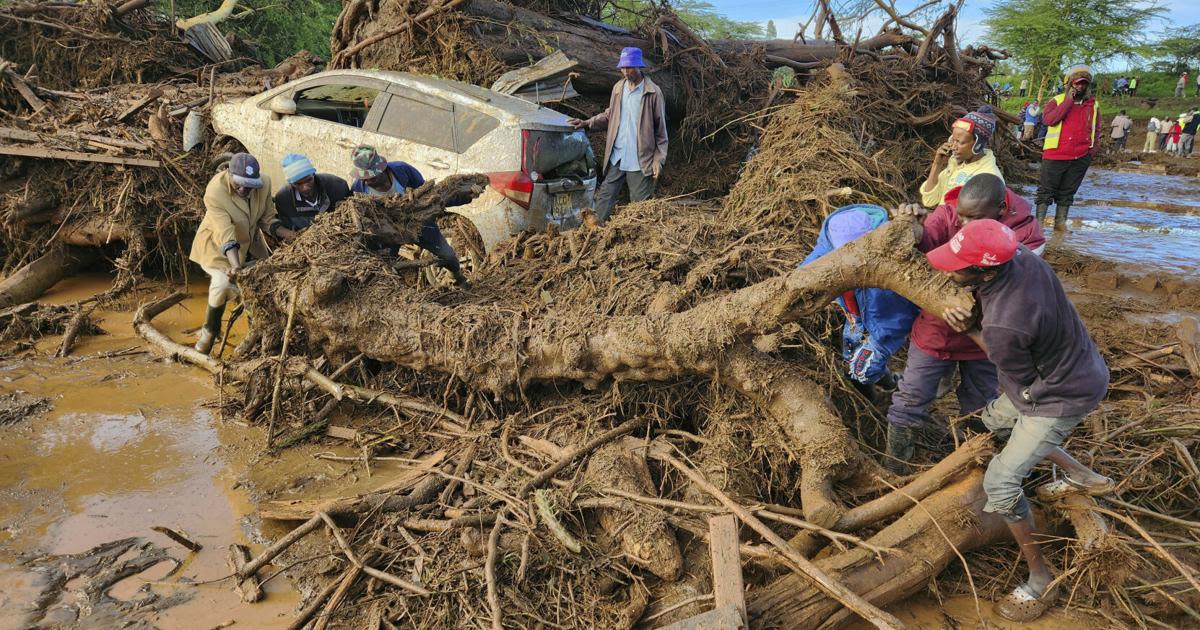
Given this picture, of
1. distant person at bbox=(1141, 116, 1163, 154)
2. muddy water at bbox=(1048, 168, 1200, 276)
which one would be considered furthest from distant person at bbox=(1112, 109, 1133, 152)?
muddy water at bbox=(1048, 168, 1200, 276)

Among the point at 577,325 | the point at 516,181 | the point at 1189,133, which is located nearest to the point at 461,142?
the point at 516,181

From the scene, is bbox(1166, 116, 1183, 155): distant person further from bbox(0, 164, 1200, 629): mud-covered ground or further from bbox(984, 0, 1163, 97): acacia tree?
bbox(0, 164, 1200, 629): mud-covered ground

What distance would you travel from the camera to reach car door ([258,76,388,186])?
6.46 meters

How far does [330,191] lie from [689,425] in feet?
12.3

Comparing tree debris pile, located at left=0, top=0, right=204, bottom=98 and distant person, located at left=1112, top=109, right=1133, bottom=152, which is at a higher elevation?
tree debris pile, located at left=0, top=0, right=204, bottom=98

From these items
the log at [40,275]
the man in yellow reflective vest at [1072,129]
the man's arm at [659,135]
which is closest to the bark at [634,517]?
the man's arm at [659,135]

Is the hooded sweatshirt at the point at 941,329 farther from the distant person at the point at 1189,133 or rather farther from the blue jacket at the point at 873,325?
the distant person at the point at 1189,133

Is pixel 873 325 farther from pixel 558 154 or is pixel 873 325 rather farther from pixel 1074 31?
pixel 1074 31

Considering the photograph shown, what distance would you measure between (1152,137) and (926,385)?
25009 mm

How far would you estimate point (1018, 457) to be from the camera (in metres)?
2.91

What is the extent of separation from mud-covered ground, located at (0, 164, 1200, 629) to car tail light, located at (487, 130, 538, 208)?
2.57m

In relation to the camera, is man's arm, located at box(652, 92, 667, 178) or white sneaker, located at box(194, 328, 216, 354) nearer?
white sneaker, located at box(194, 328, 216, 354)

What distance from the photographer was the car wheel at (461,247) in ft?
19.1

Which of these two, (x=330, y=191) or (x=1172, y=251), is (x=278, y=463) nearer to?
(x=330, y=191)
